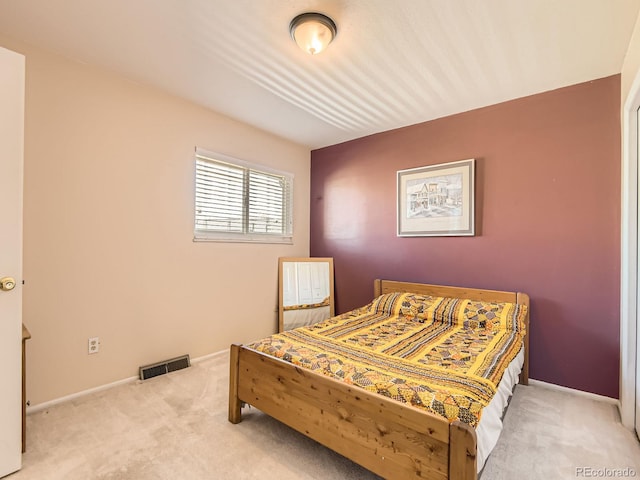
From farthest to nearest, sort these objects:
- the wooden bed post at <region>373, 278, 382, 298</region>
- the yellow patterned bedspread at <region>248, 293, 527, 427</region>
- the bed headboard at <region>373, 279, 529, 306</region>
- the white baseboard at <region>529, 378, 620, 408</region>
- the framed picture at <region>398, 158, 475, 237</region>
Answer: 1. the wooden bed post at <region>373, 278, 382, 298</region>
2. the framed picture at <region>398, 158, 475, 237</region>
3. the bed headboard at <region>373, 279, 529, 306</region>
4. the white baseboard at <region>529, 378, 620, 408</region>
5. the yellow patterned bedspread at <region>248, 293, 527, 427</region>

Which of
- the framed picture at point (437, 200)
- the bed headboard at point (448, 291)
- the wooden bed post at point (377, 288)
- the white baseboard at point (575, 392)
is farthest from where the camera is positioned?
the wooden bed post at point (377, 288)

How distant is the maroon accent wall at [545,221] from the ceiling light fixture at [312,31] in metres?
1.76

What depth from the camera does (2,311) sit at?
4.98 ft

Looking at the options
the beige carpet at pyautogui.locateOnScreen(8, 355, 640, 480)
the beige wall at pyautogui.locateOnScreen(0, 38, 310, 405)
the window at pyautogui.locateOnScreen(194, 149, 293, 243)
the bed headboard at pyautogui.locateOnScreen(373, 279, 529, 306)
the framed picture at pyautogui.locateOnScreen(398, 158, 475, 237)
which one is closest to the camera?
the beige carpet at pyautogui.locateOnScreen(8, 355, 640, 480)

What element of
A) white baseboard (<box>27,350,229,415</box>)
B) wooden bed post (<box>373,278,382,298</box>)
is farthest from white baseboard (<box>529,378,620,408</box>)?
white baseboard (<box>27,350,229,415</box>)

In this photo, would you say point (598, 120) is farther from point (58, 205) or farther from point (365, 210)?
point (58, 205)

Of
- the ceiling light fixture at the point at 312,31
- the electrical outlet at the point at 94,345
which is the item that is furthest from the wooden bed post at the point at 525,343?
the electrical outlet at the point at 94,345

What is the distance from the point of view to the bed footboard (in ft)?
3.97

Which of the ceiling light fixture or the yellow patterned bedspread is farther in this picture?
the ceiling light fixture

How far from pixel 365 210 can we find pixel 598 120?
214cm

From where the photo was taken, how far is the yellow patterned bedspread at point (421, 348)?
143 cm

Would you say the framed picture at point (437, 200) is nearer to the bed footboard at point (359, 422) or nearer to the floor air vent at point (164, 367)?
the bed footboard at point (359, 422)

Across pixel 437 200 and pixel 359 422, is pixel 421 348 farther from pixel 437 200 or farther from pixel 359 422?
pixel 437 200

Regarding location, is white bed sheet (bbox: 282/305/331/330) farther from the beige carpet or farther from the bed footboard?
the bed footboard
